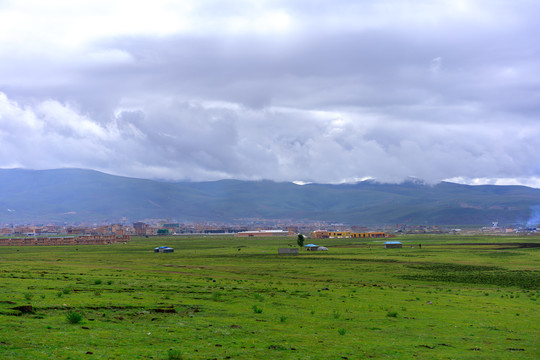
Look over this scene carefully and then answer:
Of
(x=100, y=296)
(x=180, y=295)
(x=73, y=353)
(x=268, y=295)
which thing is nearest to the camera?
(x=73, y=353)

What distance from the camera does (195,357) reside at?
20.7 metres

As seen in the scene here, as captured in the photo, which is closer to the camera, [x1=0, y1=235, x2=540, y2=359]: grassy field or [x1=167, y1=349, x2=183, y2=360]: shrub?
[x1=167, y1=349, x2=183, y2=360]: shrub

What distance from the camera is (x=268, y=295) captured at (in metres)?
42.4

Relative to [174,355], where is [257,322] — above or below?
below

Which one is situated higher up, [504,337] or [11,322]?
[11,322]

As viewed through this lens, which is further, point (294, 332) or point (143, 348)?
point (294, 332)

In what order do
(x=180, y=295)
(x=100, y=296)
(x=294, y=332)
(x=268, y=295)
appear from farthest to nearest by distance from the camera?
1. (x=268, y=295)
2. (x=180, y=295)
3. (x=100, y=296)
4. (x=294, y=332)

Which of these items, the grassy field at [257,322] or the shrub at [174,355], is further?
the grassy field at [257,322]

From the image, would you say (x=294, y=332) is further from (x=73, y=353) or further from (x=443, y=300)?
(x=443, y=300)

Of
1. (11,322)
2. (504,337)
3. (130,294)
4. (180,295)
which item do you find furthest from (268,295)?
(11,322)

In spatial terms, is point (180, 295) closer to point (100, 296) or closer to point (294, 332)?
point (100, 296)

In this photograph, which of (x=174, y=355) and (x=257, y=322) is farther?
(x=257, y=322)

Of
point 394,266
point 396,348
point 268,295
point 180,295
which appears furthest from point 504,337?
point 394,266

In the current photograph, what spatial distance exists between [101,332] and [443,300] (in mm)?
28772
